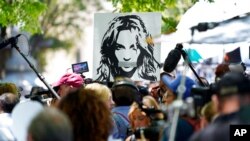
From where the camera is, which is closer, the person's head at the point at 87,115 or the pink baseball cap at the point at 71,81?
the person's head at the point at 87,115

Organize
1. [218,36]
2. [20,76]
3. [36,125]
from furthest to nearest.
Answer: [20,76] < [218,36] < [36,125]

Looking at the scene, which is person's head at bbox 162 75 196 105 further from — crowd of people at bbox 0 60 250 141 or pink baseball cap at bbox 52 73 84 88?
pink baseball cap at bbox 52 73 84 88

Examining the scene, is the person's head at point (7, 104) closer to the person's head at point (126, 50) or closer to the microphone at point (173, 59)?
the microphone at point (173, 59)

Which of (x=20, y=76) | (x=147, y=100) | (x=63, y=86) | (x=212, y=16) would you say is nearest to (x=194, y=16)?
(x=212, y=16)

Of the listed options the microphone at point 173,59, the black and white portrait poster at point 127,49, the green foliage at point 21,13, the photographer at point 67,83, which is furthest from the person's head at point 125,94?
the green foliage at point 21,13

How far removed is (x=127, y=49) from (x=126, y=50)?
0.08ft

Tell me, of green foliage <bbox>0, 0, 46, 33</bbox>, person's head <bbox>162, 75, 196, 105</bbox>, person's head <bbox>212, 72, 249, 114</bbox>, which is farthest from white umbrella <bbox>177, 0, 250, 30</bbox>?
person's head <bbox>212, 72, 249, 114</bbox>

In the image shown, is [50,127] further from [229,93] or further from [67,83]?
[67,83]

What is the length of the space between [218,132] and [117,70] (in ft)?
22.8

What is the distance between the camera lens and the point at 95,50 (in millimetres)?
14398

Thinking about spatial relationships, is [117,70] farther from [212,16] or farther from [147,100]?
[147,100]

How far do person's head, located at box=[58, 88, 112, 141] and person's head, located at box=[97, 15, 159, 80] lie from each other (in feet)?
20.6

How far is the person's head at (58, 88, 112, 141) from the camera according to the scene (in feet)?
25.1

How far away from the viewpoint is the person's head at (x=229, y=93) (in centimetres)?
732
